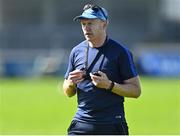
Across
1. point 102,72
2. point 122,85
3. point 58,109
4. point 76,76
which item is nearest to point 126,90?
point 122,85

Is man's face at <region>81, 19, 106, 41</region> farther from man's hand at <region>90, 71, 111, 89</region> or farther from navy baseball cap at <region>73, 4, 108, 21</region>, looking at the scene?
man's hand at <region>90, 71, 111, 89</region>

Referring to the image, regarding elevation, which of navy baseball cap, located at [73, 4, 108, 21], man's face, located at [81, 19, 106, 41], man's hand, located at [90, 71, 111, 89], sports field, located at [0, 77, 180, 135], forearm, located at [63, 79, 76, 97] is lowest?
sports field, located at [0, 77, 180, 135]

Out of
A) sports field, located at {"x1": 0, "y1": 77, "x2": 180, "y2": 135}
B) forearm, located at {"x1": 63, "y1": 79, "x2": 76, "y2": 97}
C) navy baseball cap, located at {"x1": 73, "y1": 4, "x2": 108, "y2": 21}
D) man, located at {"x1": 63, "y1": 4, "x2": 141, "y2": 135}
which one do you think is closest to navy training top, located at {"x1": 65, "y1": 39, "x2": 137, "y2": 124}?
man, located at {"x1": 63, "y1": 4, "x2": 141, "y2": 135}

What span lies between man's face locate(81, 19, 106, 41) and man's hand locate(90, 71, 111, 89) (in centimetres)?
39

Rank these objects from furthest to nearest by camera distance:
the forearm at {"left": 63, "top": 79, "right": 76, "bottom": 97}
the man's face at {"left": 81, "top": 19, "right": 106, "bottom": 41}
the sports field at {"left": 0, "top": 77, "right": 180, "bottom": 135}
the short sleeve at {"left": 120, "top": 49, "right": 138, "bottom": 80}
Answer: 1. the sports field at {"left": 0, "top": 77, "right": 180, "bottom": 135}
2. the forearm at {"left": 63, "top": 79, "right": 76, "bottom": 97}
3. the short sleeve at {"left": 120, "top": 49, "right": 138, "bottom": 80}
4. the man's face at {"left": 81, "top": 19, "right": 106, "bottom": 41}

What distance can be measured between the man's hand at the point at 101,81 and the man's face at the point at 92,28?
385 millimetres

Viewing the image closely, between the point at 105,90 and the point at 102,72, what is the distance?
0.65 feet

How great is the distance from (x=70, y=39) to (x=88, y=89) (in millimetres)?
40272

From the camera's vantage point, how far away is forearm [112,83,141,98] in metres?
8.43

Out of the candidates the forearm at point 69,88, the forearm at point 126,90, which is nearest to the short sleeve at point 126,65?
the forearm at point 126,90

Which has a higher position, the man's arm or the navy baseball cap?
the navy baseball cap

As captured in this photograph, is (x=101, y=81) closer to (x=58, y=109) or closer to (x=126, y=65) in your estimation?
(x=126, y=65)

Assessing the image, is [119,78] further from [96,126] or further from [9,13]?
[9,13]

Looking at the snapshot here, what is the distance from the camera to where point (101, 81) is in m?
8.31
